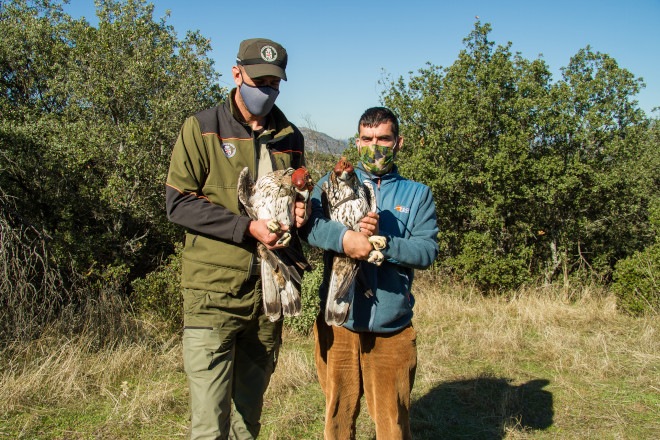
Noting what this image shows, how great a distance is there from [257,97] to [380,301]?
1.49 metres

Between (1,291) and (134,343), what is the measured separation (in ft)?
5.25

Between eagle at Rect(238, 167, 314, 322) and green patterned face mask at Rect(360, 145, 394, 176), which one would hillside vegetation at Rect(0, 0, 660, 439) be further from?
green patterned face mask at Rect(360, 145, 394, 176)

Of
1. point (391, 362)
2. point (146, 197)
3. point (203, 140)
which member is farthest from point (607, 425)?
point (146, 197)

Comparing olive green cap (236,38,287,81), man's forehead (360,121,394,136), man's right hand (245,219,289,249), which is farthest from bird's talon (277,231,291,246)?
olive green cap (236,38,287,81)

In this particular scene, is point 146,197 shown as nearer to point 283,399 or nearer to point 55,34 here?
point 283,399

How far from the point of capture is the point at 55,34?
10.1 meters

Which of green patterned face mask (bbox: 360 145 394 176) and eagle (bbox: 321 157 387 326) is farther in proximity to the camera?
green patterned face mask (bbox: 360 145 394 176)

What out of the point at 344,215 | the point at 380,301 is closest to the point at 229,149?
the point at 344,215

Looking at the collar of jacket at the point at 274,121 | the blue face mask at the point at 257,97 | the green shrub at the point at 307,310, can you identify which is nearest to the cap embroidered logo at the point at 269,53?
the blue face mask at the point at 257,97

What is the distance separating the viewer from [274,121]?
2971 mm

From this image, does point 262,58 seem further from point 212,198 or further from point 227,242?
point 227,242

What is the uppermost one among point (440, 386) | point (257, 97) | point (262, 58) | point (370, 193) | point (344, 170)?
point (262, 58)

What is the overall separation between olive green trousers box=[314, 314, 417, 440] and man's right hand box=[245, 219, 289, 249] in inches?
28.7

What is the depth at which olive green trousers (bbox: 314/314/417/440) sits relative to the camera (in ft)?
8.66
